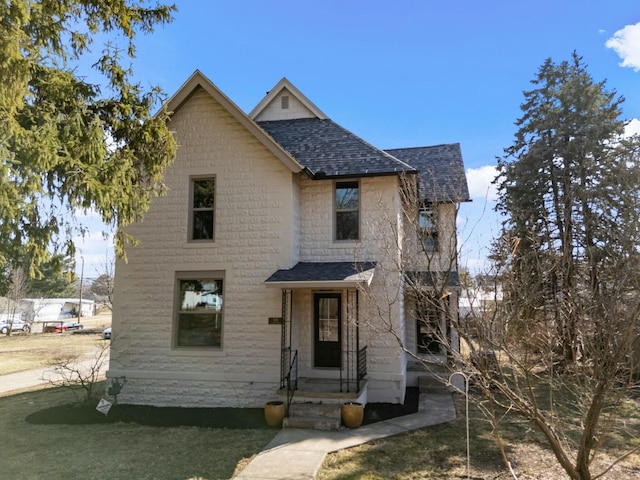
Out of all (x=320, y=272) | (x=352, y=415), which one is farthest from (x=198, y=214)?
(x=352, y=415)

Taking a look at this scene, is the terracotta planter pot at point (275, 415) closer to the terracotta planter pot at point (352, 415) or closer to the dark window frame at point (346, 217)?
the terracotta planter pot at point (352, 415)

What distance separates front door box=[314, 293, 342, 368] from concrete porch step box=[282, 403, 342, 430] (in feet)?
6.42

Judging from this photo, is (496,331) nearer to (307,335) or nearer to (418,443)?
(418,443)

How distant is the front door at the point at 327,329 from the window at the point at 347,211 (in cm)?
179

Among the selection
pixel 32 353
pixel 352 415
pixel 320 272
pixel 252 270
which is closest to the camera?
A: pixel 352 415

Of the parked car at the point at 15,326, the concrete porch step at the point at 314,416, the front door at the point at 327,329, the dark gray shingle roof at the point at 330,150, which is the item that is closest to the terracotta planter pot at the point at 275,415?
the concrete porch step at the point at 314,416

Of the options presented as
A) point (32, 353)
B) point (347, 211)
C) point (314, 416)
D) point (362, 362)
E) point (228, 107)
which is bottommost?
point (32, 353)

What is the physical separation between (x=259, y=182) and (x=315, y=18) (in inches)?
182

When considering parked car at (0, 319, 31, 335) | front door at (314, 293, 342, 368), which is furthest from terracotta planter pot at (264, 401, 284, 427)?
parked car at (0, 319, 31, 335)

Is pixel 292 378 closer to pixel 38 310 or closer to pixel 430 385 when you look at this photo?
pixel 430 385

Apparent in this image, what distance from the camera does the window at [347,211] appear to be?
12.0m

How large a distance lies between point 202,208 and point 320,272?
3.96 meters

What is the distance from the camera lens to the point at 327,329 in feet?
38.1

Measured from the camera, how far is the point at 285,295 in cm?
1087
